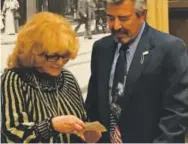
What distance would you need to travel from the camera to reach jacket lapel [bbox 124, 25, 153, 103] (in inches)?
63.0

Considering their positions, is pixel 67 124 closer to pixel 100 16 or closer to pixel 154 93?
pixel 154 93

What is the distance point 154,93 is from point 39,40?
0.53m

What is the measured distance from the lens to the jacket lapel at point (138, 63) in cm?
160

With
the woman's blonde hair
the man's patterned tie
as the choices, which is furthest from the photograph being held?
the man's patterned tie

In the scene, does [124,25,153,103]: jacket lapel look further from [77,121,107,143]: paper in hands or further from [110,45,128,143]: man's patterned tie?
[77,121,107,143]: paper in hands

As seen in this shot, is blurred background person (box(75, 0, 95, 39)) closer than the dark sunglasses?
No

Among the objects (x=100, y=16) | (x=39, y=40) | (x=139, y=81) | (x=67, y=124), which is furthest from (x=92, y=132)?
(x=100, y=16)

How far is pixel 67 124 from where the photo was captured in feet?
5.25

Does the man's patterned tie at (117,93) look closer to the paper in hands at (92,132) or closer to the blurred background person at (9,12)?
the paper in hands at (92,132)

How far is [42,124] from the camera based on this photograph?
5.02 feet

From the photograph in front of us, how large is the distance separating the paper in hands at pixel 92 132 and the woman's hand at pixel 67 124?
0.10ft

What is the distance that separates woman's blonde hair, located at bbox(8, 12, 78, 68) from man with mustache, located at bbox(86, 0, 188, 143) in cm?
22

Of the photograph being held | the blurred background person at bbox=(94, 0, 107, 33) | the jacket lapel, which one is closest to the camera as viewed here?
the photograph being held

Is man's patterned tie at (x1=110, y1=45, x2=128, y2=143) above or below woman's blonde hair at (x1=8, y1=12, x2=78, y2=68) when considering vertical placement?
below
